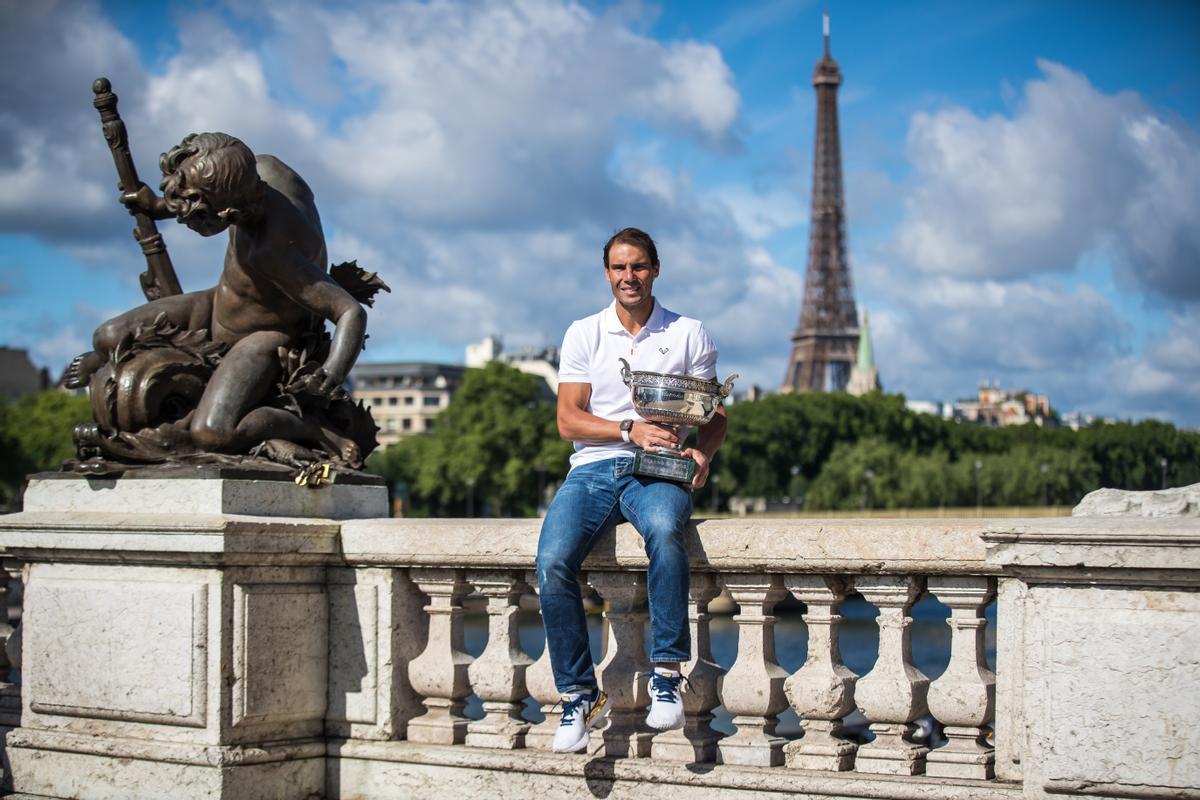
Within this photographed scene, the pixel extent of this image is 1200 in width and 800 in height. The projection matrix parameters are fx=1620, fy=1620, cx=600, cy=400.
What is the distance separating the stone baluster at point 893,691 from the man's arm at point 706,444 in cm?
63

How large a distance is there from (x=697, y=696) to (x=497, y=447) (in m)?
74.4

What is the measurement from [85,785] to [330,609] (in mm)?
1138

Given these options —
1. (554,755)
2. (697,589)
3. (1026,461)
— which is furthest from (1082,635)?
(1026,461)

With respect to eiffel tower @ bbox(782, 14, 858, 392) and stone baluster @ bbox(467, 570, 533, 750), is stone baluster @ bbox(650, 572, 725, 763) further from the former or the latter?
eiffel tower @ bbox(782, 14, 858, 392)

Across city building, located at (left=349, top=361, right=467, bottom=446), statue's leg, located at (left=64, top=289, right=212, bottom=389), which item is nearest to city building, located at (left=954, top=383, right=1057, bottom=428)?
city building, located at (left=349, top=361, right=467, bottom=446)

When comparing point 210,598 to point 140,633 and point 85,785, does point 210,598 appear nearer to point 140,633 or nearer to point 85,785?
point 140,633

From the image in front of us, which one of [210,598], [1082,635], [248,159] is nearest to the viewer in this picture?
[1082,635]

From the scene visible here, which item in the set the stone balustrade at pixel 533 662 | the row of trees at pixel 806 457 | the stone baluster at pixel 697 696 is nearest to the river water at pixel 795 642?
the row of trees at pixel 806 457

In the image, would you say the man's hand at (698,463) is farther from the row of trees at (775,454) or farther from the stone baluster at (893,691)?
the row of trees at (775,454)

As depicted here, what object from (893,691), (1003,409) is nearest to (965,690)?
(893,691)

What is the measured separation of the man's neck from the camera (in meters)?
5.54

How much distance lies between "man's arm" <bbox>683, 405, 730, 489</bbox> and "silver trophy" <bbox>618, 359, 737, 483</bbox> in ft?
0.14

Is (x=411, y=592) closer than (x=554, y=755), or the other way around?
(x=554, y=755)

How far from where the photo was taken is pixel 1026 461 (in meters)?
82.0
